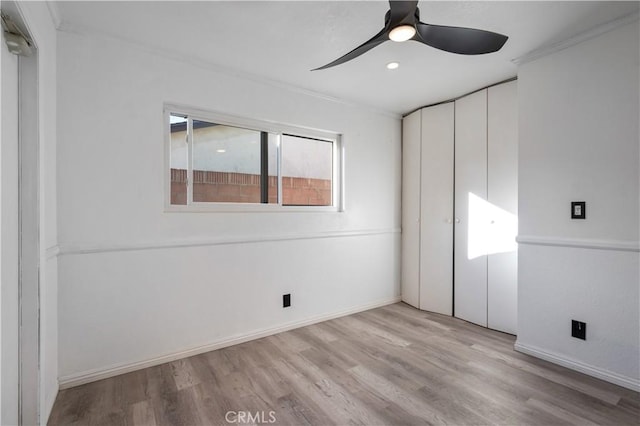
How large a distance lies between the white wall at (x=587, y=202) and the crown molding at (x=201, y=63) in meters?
1.66

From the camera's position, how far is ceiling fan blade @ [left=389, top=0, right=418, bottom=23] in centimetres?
131

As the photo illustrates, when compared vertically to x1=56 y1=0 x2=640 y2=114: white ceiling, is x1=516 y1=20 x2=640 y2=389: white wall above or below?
below

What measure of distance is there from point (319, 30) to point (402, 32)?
0.76 m

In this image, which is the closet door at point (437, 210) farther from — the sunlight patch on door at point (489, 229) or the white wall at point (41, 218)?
the white wall at point (41, 218)

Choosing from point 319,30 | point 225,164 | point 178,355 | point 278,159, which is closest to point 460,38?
point 319,30

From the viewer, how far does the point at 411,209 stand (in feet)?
12.2

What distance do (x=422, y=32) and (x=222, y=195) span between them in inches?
75.0

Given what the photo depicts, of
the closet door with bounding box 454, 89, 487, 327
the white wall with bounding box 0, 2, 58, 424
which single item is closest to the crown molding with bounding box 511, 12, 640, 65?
the closet door with bounding box 454, 89, 487, 327

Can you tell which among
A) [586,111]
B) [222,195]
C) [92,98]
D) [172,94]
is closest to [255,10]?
[172,94]

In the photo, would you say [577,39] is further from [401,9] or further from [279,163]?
[279,163]

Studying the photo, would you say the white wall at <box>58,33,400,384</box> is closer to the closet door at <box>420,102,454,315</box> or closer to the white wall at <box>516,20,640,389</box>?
the closet door at <box>420,102,454,315</box>

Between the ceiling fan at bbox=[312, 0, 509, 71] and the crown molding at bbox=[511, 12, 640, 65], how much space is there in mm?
1049

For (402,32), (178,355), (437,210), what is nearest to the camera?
(402,32)

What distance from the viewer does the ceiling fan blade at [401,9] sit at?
51.7 inches
